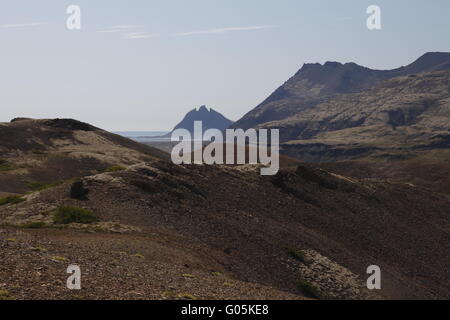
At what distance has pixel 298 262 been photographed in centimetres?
4800

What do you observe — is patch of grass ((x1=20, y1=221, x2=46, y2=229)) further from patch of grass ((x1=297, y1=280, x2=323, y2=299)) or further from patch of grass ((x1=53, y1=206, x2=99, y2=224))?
patch of grass ((x1=297, y1=280, x2=323, y2=299))

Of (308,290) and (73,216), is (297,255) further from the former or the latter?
(73,216)

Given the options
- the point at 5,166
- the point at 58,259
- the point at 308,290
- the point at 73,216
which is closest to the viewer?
the point at 58,259

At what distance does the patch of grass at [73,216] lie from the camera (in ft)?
143

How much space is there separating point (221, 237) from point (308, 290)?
1018 cm

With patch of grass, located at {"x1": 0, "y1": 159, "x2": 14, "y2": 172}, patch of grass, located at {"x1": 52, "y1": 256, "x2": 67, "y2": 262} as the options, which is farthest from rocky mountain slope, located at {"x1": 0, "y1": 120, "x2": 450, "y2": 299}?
patch of grass, located at {"x1": 0, "y1": 159, "x2": 14, "y2": 172}

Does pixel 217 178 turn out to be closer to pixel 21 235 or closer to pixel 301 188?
pixel 301 188

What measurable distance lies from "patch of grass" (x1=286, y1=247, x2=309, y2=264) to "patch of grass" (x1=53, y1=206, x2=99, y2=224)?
19.8 m

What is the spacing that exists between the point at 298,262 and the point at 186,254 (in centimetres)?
1450

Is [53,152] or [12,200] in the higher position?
[12,200]

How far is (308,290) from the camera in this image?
1688 inches

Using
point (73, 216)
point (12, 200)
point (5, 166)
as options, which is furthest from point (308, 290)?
point (5, 166)

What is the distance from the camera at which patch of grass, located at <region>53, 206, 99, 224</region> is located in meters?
43.6
